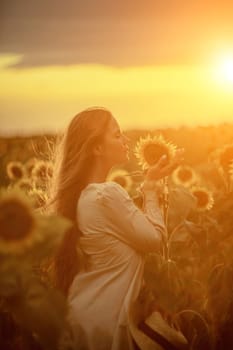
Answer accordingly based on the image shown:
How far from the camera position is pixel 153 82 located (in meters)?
3.30

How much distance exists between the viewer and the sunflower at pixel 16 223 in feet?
10.1

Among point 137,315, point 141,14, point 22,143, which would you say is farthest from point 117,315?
point 141,14

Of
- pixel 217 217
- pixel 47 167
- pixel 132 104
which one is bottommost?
pixel 217 217

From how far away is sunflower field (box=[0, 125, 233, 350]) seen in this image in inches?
121

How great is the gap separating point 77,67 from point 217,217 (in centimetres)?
77

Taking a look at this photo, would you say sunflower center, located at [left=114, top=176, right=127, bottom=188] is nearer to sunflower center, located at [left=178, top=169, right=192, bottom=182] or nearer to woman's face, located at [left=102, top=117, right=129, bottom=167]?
woman's face, located at [left=102, top=117, right=129, bottom=167]

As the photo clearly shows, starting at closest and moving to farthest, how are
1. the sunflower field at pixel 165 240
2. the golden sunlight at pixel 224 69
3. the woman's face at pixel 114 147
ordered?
the sunflower field at pixel 165 240 < the woman's face at pixel 114 147 < the golden sunlight at pixel 224 69

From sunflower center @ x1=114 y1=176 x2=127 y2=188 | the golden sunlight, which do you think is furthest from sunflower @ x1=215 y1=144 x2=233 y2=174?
sunflower center @ x1=114 y1=176 x2=127 y2=188

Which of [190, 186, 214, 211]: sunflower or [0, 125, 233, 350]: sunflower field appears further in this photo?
[190, 186, 214, 211]: sunflower

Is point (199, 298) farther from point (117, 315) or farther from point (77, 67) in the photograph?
point (77, 67)

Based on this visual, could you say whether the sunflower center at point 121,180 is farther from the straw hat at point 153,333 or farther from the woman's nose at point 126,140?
the straw hat at point 153,333

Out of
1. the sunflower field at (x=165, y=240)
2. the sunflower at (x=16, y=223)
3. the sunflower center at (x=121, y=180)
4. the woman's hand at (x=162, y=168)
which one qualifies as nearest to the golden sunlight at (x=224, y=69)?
the sunflower field at (x=165, y=240)

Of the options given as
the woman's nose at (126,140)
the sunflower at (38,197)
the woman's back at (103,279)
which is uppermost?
the woman's nose at (126,140)

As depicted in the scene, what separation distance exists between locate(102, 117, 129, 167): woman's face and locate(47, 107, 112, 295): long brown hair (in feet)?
0.08
